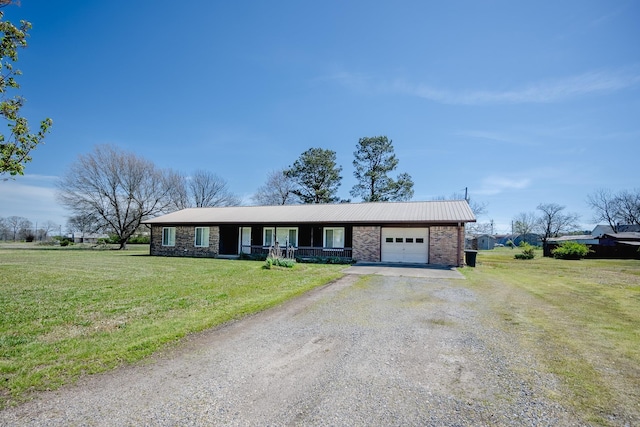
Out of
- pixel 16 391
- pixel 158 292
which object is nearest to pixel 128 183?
pixel 158 292

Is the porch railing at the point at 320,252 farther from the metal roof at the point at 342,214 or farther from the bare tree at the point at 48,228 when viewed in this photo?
the bare tree at the point at 48,228

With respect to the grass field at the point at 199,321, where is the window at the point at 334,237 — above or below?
above

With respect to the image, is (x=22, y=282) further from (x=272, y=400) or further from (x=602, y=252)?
(x=602, y=252)

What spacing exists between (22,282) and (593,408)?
14044 millimetres

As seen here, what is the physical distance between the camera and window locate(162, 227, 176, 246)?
978 inches

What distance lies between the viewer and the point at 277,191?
43500 millimetres

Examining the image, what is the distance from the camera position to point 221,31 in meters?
12.8

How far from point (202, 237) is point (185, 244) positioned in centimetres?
156

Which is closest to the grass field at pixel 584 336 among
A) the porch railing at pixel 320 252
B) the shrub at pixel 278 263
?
the shrub at pixel 278 263

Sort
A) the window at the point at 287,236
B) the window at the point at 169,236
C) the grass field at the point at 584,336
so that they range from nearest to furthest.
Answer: the grass field at the point at 584,336 → the window at the point at 287,236 → the window at the point at 169,236

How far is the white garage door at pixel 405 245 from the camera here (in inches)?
Answer: 734

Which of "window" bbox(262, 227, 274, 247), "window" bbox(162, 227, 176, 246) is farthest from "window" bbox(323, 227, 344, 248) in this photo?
"window" bbox(162, 227, 176, 246)

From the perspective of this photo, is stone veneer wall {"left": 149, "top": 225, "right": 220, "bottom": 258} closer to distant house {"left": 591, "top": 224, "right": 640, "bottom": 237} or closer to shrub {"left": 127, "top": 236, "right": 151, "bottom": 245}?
shrub {"left": 127, "top": 236, "right": 151, "bottom": 245}

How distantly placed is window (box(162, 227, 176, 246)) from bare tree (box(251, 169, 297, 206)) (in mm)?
18473
